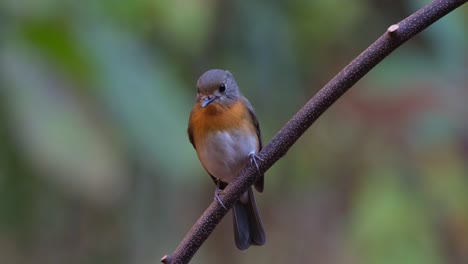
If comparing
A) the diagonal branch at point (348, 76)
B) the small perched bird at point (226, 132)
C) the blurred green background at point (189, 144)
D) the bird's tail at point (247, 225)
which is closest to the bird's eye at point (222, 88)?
the small perched bird at point (226, 132)

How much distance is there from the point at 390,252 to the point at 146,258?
1.44m

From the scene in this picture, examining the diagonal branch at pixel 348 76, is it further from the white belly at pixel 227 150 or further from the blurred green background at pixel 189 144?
the white belly at pixel 227 150

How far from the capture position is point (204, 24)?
255 cm

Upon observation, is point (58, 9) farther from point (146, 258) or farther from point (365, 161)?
point (146, 258)

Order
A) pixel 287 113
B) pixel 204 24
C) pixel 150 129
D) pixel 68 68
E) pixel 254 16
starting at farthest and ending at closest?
pixel 287 113 < pixel 254 16 < pixel 204 24 < pixel 150 129 < pixel 68 68

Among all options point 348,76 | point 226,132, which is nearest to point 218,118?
point 226,132

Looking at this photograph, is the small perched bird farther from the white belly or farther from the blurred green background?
the blurred green background

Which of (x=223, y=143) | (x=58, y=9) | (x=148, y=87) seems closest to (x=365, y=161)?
(x=223, y=143)

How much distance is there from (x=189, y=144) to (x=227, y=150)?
0.21 meters

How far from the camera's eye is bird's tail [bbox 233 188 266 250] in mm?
2812

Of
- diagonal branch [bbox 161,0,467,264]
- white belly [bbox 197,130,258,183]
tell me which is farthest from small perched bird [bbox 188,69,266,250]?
diagonal branch [bbox 161,0,467,264]

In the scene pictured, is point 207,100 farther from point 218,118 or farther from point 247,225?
point 247,225

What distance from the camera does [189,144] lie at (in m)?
2.78

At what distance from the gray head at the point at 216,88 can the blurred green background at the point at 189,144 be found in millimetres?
80
